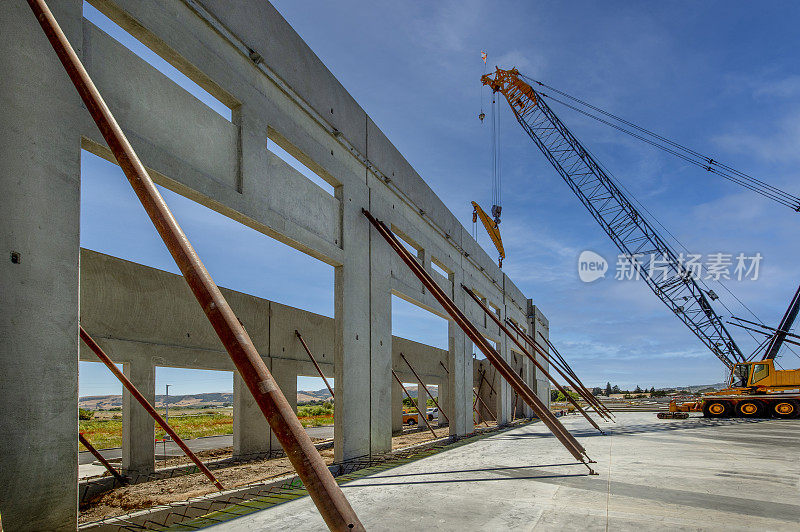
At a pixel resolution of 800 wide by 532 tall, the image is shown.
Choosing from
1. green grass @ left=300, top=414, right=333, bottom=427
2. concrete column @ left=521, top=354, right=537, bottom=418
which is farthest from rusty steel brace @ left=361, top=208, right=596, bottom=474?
green grass @ left=300, top=414, right=333, bottom=427

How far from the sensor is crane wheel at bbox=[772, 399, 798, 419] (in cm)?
2488

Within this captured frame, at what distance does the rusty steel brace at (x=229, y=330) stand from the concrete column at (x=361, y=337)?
6504 millimetres

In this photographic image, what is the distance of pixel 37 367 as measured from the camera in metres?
4.45

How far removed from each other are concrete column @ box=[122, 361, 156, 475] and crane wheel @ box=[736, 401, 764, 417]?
88.5 feet

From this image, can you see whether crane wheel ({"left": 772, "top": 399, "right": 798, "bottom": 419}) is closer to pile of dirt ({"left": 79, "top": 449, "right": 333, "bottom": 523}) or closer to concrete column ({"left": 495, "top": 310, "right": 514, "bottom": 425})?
concrete column ({"left": 495, "top": 310, "right": 514, "bottom": 425})

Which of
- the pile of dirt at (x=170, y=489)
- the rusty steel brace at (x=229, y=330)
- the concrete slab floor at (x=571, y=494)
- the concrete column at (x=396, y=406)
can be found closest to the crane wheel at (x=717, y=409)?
the concrete column at (x=396, y=406)

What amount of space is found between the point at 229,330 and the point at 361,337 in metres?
7.57

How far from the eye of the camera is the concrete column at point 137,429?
Answer: 11.0 metres

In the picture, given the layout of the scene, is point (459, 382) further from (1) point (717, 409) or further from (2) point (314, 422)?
(2) point (314, 422)

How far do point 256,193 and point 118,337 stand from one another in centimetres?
550

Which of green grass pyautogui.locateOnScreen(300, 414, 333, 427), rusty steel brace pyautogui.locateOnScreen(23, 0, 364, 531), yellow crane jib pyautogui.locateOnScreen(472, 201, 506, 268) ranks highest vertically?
yellow crane jib pyautogui.locateOnScreen(472, 201, 506, 268)

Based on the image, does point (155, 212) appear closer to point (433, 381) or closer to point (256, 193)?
point (256, 193)

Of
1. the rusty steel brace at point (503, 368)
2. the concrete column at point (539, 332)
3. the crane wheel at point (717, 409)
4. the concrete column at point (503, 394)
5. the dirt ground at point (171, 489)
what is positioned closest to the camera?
the dirt ground at point (171, 489)

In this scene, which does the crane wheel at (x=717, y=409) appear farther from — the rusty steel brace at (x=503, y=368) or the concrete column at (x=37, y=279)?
the concrete column at (x=37, y=279)
